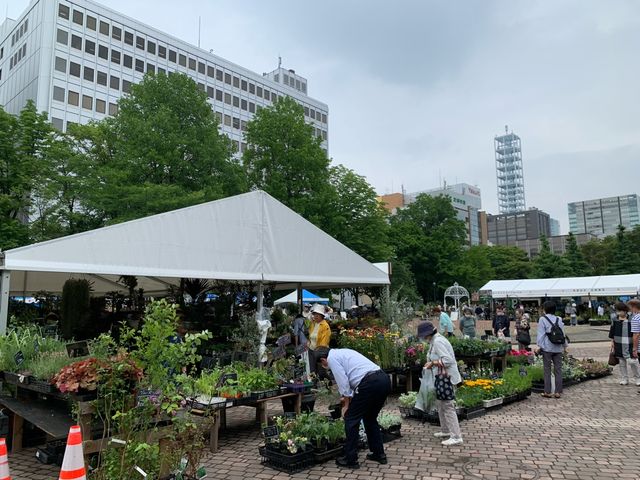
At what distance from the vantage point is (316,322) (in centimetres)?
871

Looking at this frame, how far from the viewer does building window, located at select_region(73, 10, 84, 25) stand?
4109cm

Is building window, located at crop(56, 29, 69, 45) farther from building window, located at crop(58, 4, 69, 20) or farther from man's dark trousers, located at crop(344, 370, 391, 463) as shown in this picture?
man's dark trousers, located at crop(344, 370, 391, 463)

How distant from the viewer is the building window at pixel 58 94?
38.8 metres

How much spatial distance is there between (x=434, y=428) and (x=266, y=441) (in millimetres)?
2721

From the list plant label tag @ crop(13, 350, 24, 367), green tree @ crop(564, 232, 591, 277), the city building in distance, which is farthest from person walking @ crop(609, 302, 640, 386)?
the city building in distance

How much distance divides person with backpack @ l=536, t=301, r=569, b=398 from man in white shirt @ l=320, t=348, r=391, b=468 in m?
5.03

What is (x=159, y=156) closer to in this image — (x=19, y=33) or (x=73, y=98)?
(x=73, y=98)

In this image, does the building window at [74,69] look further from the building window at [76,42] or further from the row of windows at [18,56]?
the row of windows at [18,56]

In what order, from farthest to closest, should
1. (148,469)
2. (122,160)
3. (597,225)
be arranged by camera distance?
1. (597,225)
2. (122,160)
3. (148,469)

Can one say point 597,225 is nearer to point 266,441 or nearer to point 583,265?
point 583,265

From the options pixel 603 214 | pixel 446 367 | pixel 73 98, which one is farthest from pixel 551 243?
pixel 446 367

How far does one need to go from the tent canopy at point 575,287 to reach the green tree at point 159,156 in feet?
63.9

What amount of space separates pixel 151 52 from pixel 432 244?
33526 mm

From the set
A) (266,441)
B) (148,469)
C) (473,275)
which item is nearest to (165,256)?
(266,441)
